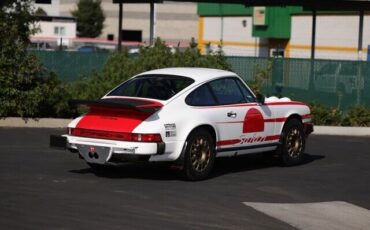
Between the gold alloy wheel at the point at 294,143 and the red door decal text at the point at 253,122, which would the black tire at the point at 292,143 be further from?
the red door decal text at the point at 253,122

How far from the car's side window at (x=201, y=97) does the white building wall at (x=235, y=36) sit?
130ft

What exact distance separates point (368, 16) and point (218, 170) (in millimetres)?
29737

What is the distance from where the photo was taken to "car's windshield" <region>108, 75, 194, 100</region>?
1128cm

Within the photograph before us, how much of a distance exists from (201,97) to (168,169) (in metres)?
1.31

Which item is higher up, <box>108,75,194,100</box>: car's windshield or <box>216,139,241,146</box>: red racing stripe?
<box>108,75,194,100</box>: car's windshield

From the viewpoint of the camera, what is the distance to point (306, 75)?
22234 mm

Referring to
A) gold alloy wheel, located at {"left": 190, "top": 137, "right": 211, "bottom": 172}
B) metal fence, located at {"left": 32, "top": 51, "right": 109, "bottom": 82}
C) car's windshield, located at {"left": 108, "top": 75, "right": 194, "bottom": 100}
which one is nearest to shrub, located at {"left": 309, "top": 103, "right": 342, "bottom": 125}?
metal fence, located at {"left": 32, "top": 51, "right": 109, "bottom": 82}

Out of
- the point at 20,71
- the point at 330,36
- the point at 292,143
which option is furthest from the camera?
the point at 330,36

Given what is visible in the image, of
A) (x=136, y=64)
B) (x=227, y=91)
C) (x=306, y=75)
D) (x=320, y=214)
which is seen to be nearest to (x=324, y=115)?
(x=306, y=75)

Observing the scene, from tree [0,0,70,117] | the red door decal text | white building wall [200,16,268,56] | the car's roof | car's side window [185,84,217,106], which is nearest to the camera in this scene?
car's side window [185,84,217,106]

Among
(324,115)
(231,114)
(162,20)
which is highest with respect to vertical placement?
(162,20)

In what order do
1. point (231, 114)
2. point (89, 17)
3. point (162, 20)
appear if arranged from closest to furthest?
point (231, 114) → point (89, 17) → point (162, 20)

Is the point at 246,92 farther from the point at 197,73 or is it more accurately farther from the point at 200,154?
the point at 200,154

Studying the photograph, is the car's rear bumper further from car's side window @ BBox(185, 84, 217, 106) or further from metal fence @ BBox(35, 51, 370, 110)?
metal fence @ BBox(35, 51, 370, 110)
